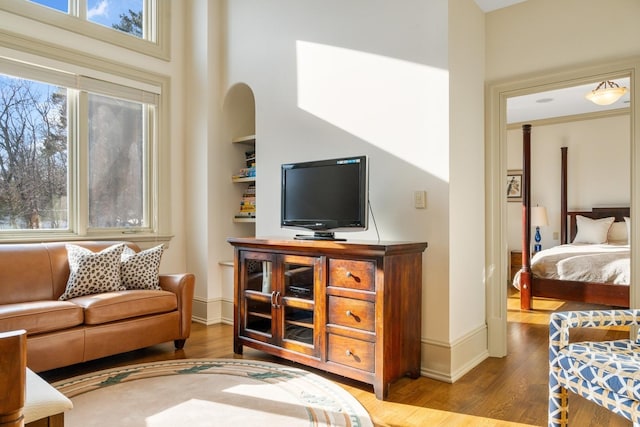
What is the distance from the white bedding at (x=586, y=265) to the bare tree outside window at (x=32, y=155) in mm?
5102

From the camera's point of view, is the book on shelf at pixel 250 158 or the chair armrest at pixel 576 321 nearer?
the chair armrest at pixel 576 321

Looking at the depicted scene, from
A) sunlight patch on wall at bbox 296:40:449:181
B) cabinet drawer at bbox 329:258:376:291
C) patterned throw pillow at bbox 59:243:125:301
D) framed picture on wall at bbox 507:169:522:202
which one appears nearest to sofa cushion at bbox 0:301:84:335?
patterned throw pillow at bbox 59:243:125:301

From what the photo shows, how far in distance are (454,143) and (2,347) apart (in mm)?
2600

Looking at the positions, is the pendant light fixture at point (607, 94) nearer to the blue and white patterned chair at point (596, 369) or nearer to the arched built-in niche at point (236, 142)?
the blue and white patterned chair at point (596, 369)

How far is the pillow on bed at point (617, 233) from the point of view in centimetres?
588

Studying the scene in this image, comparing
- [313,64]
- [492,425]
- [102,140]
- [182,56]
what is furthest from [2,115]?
[492,425]

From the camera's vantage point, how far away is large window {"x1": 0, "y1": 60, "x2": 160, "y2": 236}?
3.38 metres

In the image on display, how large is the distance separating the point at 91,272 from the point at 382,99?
8.12ft

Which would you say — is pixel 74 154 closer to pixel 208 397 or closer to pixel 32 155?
pixel 32 155

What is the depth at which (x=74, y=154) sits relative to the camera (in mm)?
3689

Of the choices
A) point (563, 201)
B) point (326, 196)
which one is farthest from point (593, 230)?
point (326, 196)

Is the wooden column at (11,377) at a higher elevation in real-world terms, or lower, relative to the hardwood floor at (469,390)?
higher

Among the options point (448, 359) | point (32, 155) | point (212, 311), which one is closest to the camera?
point (448, 359)

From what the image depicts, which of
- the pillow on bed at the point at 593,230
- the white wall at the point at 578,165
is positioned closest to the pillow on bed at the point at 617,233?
the pillow on bed at the point at 593,230
